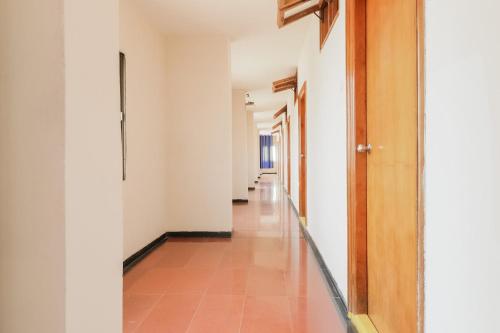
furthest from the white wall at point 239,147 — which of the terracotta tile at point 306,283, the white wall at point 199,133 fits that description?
the terracotta tile at point 306,283

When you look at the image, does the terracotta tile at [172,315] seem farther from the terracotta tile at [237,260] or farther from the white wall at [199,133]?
the white wall at [199,133]

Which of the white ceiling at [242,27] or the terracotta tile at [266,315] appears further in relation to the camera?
the white ceiling at [242,27]

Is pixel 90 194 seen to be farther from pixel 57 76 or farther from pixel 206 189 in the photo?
pixel 206 189

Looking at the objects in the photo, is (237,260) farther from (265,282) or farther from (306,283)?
(306,283)

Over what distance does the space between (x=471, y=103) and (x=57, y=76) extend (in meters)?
1.06

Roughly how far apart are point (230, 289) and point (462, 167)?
227 centimetres

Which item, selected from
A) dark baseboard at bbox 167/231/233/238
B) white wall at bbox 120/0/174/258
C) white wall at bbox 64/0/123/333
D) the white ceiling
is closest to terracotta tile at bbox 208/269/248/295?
white wall at bbox 120/0/174/258

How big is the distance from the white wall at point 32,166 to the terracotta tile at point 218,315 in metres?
1.60

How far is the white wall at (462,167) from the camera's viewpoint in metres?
0.81

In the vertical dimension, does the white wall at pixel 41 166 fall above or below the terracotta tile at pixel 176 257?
above

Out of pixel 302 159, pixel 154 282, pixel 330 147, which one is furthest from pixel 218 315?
pixel 302 159

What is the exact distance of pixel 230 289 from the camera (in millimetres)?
2773

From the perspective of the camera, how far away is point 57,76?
0.68 meters

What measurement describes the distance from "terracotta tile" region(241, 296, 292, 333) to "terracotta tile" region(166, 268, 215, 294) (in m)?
0.52
